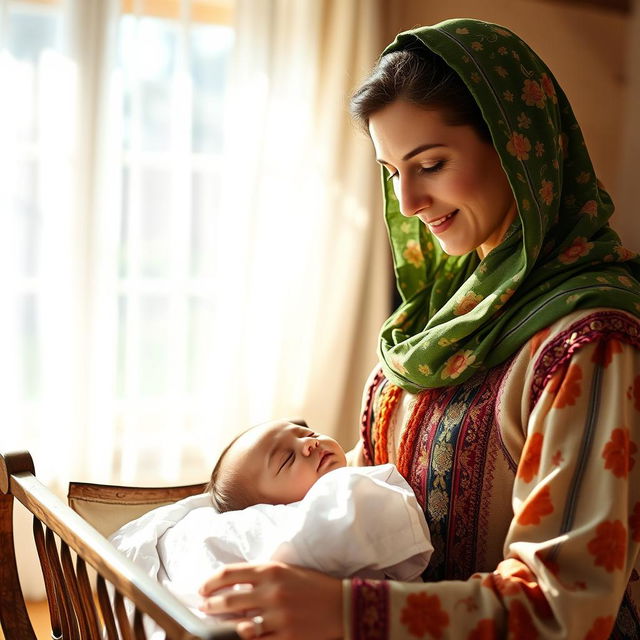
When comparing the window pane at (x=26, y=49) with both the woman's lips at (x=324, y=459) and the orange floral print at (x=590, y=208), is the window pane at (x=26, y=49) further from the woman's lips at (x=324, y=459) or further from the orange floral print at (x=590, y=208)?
the orange floral print at (x=590, y=208)

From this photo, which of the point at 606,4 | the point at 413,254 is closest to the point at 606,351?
the point at 413,254

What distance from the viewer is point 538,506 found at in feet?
3.54

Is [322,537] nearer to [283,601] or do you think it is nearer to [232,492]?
[283,601]

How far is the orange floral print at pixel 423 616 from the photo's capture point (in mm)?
1034

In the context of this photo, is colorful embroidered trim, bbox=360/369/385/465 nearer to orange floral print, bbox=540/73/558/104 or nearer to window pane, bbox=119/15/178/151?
orange floral print, bbox=540/73/558/104

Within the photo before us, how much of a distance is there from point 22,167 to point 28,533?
3.79 feet

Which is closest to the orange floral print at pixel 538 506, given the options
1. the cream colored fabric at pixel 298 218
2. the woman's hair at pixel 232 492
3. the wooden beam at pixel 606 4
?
the woman's hair at pixel 232 492

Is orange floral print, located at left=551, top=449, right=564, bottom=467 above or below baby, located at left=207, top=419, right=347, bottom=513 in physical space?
above

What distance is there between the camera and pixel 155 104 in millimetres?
2758

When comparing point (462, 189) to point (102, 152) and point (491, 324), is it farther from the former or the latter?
point (102, 152)

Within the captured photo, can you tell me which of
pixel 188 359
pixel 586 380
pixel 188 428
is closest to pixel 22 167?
pixel 188 359

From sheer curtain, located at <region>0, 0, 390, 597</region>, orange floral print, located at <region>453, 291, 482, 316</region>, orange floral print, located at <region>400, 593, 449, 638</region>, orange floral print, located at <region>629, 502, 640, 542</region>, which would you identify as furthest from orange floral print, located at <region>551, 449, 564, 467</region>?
sheer curtain, located at <region>0, 0, 390, 597</region>

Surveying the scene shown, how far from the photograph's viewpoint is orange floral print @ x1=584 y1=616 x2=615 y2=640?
1043 mm

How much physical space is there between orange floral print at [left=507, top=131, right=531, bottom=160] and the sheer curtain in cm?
168
